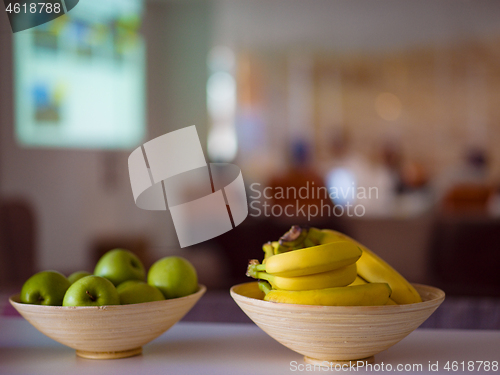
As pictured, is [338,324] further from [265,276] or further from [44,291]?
[44,291]

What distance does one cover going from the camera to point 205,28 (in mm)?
5590

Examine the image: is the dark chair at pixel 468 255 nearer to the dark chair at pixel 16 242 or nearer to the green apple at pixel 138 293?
the green apple at pixel 138 293

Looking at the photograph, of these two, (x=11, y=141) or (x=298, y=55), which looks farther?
(x=298, y=55)

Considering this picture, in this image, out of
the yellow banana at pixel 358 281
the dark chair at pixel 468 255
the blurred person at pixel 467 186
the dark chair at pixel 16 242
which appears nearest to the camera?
the yellow banana at pixel 358 281

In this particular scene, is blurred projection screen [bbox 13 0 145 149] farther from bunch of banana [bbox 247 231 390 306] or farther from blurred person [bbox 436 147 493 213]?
bunch of banana [bbox 247 231 390 306]

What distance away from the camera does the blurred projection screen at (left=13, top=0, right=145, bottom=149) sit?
368cm

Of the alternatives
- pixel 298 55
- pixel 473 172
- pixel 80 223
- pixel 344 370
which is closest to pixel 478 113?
pixel 473 172

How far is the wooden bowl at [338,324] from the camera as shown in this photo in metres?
0.56

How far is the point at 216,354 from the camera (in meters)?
0.69

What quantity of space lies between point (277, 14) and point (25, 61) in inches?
115

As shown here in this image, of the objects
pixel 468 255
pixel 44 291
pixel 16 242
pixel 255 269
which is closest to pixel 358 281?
pixel 255 269

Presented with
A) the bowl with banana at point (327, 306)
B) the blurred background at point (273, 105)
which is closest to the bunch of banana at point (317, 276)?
the bowl with banana at point (327, 306)

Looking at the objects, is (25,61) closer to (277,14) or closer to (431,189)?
(277,14)

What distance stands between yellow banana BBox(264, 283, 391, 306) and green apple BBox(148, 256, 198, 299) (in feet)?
0.50
